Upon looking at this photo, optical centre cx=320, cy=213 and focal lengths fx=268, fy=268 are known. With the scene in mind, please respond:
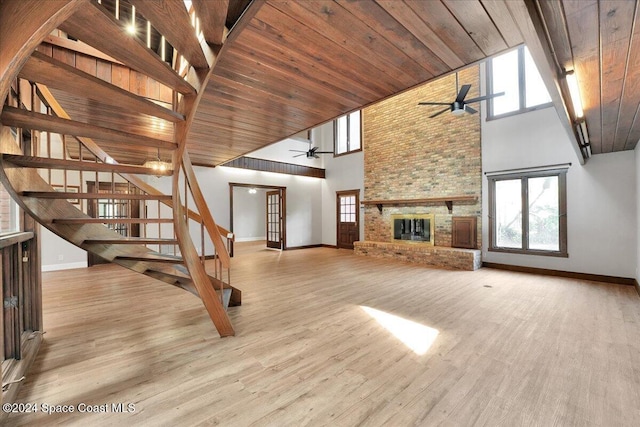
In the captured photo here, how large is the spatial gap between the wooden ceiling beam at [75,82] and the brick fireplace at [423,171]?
621 cm

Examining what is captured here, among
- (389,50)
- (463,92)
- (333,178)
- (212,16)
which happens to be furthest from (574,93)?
(333,178)

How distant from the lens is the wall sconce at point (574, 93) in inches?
81.4

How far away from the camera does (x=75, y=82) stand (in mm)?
1402

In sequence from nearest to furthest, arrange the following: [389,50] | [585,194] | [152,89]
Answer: [389,50]
[152,89]
[585,194]

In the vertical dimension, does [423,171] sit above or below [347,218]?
above

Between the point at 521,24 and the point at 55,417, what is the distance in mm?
3568

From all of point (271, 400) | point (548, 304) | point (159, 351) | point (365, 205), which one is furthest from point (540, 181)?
point (159, 351)

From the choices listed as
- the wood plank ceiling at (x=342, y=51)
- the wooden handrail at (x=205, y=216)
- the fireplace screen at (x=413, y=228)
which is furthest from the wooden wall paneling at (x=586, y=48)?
the fireplace screen at (x=413, y=228)

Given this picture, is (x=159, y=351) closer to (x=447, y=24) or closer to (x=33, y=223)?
(x=33, y=223)

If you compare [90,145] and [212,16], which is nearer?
[212,16]

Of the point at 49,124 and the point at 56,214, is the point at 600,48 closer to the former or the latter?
the point at 49,124

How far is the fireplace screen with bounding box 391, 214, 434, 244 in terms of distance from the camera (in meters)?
7.00

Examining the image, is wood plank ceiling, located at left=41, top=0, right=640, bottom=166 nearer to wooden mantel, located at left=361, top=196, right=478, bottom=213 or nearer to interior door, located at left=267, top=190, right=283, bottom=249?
wooden mantel, located at left=361, top=196, right=478, bottom=213

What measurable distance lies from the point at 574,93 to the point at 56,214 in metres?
4.53
